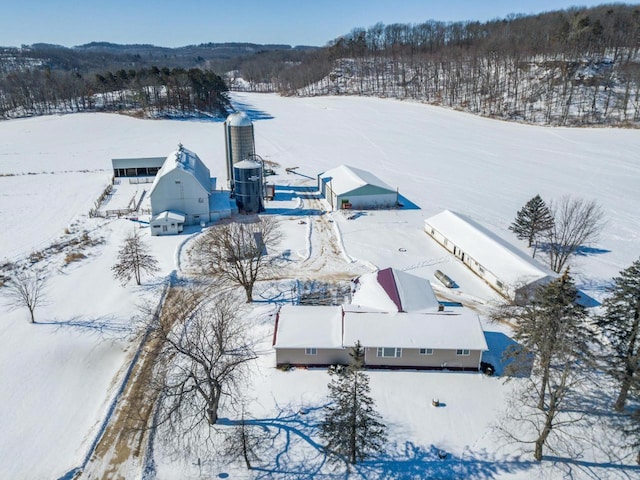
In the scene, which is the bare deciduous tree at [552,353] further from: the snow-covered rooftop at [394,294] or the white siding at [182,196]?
the white siding at [182,196]

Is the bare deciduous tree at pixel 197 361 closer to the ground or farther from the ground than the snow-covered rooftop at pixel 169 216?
closer to the ground

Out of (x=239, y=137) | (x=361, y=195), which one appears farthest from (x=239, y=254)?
(x=239, y=137)

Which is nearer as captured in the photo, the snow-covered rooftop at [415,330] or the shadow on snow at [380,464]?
the shadow on snow at [380,464]

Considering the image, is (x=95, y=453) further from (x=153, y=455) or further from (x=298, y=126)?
(x=298, y=126)

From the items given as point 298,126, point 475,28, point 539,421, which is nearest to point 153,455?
point 539,421

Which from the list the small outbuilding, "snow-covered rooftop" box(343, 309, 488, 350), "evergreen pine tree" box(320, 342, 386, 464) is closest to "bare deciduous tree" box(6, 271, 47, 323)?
the small outbuilding

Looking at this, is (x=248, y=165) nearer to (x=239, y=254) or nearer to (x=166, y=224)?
(x=166, y=224)

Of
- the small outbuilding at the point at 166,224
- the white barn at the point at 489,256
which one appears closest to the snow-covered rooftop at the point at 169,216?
the small outbuilding at the point at 166,224
